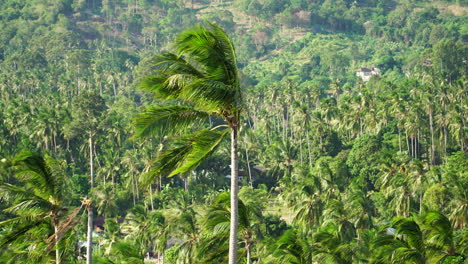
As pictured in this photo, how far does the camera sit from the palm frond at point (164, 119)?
1351 cm

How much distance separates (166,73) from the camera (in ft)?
46.3

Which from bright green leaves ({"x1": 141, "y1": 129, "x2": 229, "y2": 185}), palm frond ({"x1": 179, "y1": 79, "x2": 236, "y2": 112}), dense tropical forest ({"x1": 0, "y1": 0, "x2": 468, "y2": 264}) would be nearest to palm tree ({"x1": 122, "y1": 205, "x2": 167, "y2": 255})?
dense tropical forest ({"x1": 0, "y1": 0, "x2": 468, "y2": 264})

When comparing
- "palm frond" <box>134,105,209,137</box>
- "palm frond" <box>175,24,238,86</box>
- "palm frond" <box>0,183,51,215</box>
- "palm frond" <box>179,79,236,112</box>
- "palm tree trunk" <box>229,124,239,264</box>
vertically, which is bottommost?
"palm frond" <box>0,183,51,215</box>

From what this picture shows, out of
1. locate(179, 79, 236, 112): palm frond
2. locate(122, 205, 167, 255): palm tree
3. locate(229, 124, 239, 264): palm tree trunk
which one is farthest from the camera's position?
locate(122, 205, 167, 255): palm tree

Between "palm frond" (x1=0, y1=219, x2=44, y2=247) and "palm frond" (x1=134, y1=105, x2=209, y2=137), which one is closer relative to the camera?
"palm frond" (x1=134, y1=105, x2=209, y2=137)

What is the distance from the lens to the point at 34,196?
1856 cm

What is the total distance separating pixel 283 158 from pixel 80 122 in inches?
1299

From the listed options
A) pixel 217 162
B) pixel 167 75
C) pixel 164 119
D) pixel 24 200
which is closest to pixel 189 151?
pixel 164 119

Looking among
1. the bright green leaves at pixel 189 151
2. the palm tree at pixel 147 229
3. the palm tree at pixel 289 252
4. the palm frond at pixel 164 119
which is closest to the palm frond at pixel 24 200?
the bright green leaves at pixel 189 151

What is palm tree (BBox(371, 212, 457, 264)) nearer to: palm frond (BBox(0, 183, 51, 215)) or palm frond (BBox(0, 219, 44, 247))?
palm frond (BBox(0, 183, 51, 215))

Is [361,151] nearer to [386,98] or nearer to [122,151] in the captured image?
[386,98]

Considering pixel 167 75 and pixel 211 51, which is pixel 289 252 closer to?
pixel 167 75

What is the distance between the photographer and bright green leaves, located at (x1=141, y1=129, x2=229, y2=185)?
45.7 feet

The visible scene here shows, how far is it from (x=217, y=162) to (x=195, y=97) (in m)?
88.2
